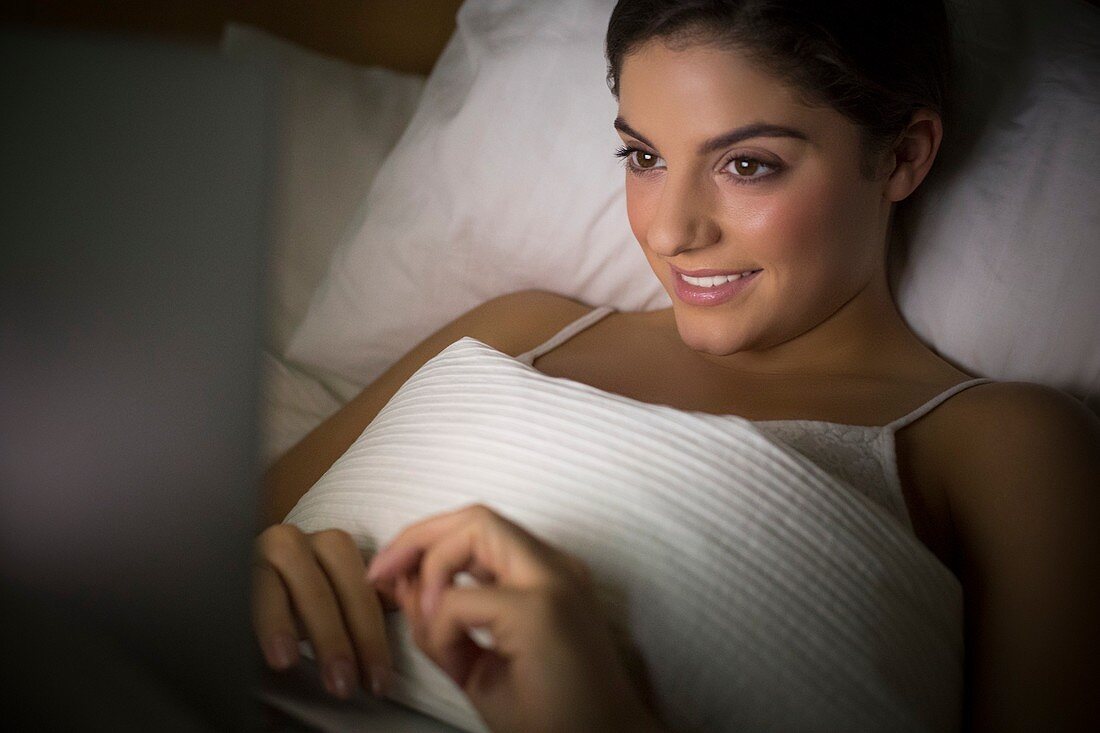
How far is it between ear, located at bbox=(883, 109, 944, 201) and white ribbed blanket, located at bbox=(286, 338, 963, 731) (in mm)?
342

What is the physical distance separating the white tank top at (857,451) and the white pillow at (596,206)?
21cm

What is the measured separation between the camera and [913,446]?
0.76 m

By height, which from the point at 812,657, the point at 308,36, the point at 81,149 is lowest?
the point at 812,657

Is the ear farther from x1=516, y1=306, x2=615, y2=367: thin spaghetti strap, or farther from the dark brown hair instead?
x1=516, y1=306, x2=615, y2=367: thin spaghetti strap

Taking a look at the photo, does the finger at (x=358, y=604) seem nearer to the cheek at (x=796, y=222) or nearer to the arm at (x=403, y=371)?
the arm at (x=403, y=371)

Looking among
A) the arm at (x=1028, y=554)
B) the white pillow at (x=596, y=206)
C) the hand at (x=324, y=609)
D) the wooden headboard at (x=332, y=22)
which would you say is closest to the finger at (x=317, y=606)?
the hand at (x=324, y=609)

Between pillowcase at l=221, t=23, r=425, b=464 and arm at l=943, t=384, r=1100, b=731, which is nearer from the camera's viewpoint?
arm at l=943, t=384, r=1100, b=731

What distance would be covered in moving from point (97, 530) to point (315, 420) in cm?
88

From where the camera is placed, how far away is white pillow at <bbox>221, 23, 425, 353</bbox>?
4.11ft

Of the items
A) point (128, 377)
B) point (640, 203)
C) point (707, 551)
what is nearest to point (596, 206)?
point (640, 203)

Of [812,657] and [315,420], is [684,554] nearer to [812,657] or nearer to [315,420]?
[812,657]

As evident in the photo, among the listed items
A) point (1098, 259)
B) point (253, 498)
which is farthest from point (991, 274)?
point (253, 498)

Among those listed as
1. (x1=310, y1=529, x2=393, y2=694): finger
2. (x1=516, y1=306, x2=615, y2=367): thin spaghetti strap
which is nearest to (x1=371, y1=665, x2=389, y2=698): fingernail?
(x1=310, y1=529, x2=393, y2=694): finger

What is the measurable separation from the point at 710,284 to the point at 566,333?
21 centimetres
